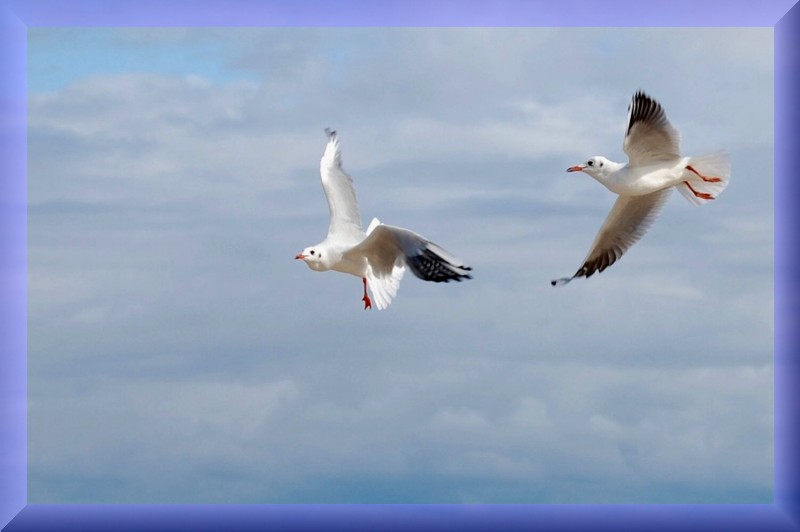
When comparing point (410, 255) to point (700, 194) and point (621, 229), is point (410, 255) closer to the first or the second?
point (621, 229)

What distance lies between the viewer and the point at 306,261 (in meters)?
6.60

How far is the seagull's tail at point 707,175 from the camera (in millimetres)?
6527

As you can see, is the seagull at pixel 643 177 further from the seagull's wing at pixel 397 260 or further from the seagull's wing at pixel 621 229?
the seagull's wing at pixel 397 260

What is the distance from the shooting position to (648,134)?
20.9 feet

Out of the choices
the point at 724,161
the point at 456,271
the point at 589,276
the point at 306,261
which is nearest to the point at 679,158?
the point at 724,161

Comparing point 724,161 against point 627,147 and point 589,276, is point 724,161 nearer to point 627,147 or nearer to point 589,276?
point 627,147

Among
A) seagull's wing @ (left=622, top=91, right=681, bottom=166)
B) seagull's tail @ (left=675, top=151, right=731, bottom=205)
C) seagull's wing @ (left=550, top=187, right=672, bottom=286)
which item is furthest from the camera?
seagull's wing @ (left=550, top=187, right=672, bottom=286)

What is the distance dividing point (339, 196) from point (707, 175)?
1.95 metres

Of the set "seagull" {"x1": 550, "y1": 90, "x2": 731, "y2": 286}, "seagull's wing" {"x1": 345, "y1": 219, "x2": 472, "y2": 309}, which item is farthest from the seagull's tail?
"seagull's wing" {"x1": 345, "y1": 219, "x2": 472, "y2": 309}

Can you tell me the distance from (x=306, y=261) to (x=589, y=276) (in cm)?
156

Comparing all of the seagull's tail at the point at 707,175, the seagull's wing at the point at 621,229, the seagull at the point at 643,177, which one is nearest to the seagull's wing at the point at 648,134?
the seagull at the point at 643,177

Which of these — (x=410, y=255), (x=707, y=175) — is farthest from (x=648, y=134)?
(x=410, y=255)

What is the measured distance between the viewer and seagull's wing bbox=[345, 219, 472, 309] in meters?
5.85

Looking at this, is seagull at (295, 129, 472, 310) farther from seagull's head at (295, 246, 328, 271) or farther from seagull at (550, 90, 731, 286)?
seagull at (550, 90, 731, 286)
